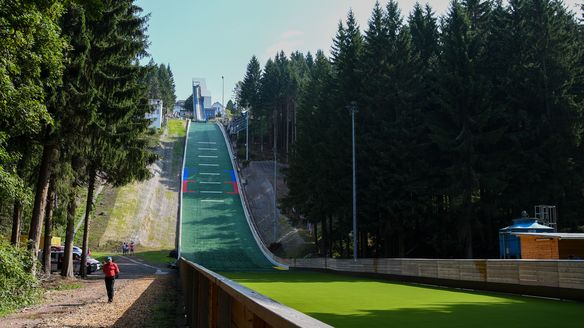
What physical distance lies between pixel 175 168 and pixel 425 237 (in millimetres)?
51964

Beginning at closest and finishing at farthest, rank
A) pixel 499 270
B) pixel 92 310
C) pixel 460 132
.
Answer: pixel 92 310
pixel 499 270
pixel 460 132

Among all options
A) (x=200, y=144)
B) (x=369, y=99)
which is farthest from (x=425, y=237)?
(x=200, y=144)

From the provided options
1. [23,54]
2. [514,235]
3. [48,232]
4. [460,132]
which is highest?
[460,132]

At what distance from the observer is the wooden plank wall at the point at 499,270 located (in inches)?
558

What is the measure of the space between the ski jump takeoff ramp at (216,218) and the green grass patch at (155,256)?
2224mm

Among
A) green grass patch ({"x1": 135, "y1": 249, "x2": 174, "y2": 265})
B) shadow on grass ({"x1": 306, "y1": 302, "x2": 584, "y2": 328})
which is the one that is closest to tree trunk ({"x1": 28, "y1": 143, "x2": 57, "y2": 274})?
shadow on grass ({"x1": 306, "y1": 302, "x2": 584, "y2": 328})

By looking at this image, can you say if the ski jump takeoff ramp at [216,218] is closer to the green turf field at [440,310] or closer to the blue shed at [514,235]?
the blue shed at [514,235]

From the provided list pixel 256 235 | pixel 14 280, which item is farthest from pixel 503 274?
pixel 256 235

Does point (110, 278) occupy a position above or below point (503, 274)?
below

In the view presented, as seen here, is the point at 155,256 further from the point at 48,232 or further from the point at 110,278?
the point at 110,278

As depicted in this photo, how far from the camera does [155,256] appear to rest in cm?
5456

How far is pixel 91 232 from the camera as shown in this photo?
61.9 metres

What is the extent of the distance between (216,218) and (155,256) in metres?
8.53

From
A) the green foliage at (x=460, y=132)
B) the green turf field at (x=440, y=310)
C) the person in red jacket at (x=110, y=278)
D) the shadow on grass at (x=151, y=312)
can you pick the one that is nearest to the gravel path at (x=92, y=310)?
the shadow on grass at (x=151, y=312)
